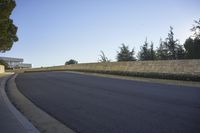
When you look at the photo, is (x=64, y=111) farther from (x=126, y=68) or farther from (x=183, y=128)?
(x=126, y=68)

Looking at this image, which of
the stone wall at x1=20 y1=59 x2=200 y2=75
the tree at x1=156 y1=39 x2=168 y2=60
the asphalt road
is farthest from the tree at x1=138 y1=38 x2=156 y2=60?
the asphalt road

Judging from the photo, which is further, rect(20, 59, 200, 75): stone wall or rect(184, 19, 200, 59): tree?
rect(184, 19, 200, 59): tree

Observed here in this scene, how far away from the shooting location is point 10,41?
51.3 meters

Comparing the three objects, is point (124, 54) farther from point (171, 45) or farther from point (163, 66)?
point (163, 66)

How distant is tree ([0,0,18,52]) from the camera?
43.2 meters

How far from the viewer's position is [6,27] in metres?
45.7

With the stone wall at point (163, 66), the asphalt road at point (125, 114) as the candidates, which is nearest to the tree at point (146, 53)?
the stone wall at point (163, 66)

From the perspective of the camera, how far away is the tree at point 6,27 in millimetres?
43228

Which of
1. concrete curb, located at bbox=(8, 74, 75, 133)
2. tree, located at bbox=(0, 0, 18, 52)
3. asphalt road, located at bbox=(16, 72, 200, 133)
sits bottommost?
concrete curb, located at bbox=(8, 74, 75, 133)

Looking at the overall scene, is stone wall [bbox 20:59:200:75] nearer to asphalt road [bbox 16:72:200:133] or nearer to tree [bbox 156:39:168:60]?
asphalt road [bbox 16:72:200:133]

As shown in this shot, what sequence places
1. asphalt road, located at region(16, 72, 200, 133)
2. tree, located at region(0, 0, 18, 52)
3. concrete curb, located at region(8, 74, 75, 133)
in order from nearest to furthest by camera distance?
asphalt road, located at region(16, 72, 200, 133)
concrete curb, located at region(8, 74, 75, 133)
tree, located at region(0, 0, 18, 52)

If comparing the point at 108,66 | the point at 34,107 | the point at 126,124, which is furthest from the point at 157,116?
the point at 108,66

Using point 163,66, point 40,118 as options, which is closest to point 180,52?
point 163,66

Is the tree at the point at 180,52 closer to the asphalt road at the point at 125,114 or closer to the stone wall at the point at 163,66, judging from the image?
the stone wall at the point at 163,66
